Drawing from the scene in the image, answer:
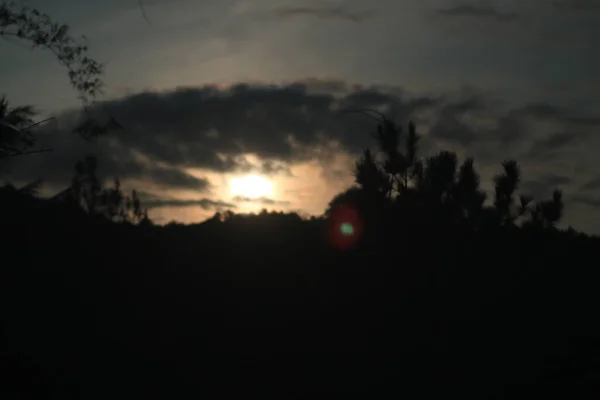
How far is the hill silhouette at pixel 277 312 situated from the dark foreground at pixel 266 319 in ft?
0.22

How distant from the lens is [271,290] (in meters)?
27.6

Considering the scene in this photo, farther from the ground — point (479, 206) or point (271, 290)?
point (479, 206)

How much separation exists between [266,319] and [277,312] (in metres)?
0.76

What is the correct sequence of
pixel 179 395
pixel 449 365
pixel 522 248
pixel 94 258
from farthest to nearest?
pixel 522 248 < pixel 94 258 < pixel 449 365 < pixel 179 395

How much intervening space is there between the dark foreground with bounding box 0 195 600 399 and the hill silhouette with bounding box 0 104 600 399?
66 millimetres

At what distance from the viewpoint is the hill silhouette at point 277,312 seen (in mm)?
21344

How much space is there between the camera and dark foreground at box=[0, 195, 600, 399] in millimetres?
21172

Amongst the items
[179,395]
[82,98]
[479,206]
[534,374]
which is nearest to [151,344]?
[179,395]

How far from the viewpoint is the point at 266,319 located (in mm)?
25484

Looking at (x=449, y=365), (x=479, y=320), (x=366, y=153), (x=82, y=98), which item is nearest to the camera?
(x=82, y=98)

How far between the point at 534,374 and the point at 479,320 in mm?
5555

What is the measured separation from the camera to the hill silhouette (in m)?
Answer: 21.3

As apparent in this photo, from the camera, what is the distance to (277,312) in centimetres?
2612

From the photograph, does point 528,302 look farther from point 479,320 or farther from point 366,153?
point 366,153
